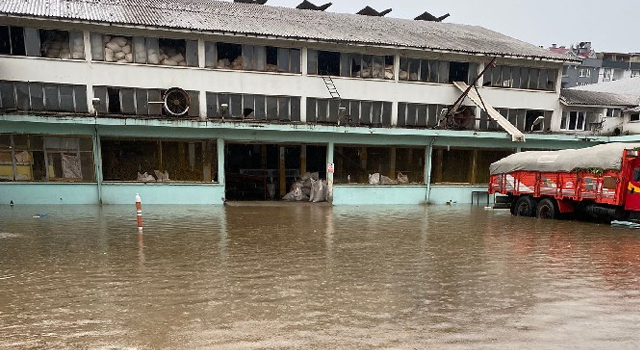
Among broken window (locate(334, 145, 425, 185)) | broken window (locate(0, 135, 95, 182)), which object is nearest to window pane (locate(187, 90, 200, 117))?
broken window (locate(0, 135, 95, 182))

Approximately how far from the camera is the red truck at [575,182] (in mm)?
12008

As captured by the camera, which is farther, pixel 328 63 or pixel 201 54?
pixel 328 63

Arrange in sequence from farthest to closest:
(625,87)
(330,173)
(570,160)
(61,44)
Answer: (625,87)
(330,173)
(61,44)
(570,160)

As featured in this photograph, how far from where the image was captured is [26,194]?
51.3 feet

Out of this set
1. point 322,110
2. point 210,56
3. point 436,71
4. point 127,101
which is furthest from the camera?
point 436,71

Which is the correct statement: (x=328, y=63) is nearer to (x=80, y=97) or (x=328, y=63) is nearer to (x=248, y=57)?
(x=248, y=57)

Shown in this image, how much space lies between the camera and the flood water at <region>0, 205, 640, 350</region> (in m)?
4.28

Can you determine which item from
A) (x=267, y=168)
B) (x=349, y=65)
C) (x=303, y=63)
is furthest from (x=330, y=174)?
(x=349, y=65)

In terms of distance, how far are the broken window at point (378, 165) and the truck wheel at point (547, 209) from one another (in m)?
6.03

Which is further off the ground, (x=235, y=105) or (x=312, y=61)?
(x=312, y=61)

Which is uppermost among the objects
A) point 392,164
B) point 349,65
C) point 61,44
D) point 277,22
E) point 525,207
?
point 277,22

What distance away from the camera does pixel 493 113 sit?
2038cm

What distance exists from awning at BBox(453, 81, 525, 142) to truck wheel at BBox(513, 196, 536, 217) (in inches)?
164

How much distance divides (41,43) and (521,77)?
2573 cm
